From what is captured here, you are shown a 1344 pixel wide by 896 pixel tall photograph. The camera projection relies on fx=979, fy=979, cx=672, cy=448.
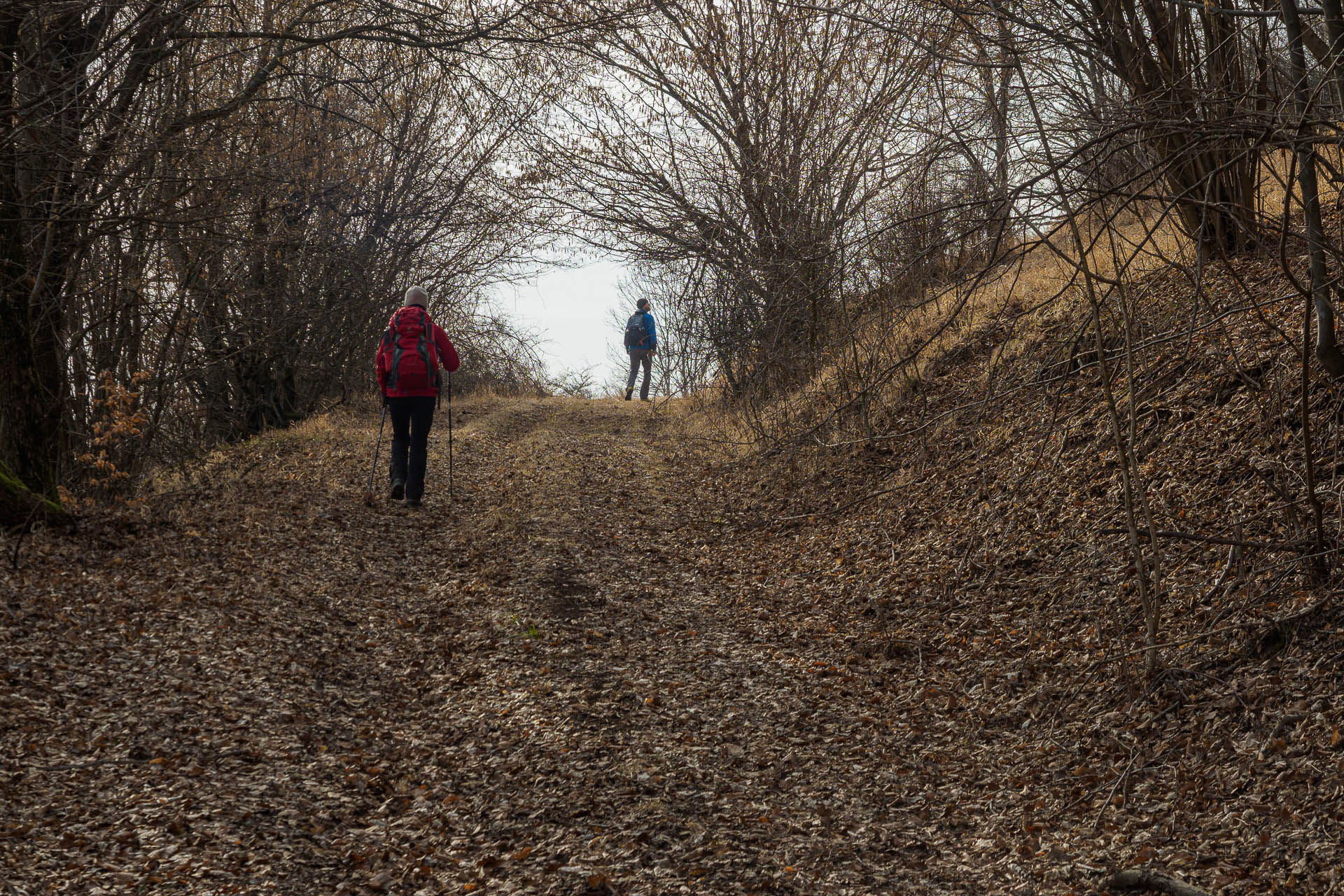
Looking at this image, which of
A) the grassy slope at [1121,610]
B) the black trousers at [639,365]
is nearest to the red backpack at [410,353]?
the grassy slope at [1121,610]

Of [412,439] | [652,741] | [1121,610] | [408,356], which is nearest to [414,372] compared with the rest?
[408,356]

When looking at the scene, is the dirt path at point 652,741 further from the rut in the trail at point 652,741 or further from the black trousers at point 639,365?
the black trousers at point 639,365

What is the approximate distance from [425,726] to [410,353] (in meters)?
5.58

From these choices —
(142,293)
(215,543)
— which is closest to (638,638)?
(215,543)

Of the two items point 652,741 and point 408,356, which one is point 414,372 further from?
point 652,741

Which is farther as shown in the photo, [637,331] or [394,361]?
[637,331]

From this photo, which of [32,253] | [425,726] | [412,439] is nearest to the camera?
Answer: [425,726]

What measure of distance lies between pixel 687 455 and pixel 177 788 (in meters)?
10.1

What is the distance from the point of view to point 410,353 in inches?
411

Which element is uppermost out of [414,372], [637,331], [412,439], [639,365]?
[637,331]

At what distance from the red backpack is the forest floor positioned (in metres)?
2.11

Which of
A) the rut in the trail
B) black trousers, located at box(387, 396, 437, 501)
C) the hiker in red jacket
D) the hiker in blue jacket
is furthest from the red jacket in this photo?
the hiker in blue jacket

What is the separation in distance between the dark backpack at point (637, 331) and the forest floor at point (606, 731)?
13.6 meters

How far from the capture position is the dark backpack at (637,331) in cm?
2222
